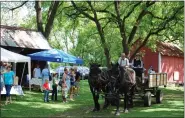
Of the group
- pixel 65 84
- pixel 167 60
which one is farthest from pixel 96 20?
pixel 167 60

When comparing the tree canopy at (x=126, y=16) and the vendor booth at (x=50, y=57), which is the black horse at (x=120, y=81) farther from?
the tree canopy at (x=126, y=16)

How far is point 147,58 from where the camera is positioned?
51094mm

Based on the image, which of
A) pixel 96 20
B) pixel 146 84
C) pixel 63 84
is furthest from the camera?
pixel 96 20

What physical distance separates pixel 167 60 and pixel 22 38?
1051 inches

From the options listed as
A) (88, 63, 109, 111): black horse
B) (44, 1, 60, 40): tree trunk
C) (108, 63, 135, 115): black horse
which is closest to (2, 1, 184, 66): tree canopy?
(44, 1, 60, 40): tree trunk

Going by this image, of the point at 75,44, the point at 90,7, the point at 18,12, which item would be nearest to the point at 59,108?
the point at 90,7

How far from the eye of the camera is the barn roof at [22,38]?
27.4 meters

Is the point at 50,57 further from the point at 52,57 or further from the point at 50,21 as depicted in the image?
the point at 50,21

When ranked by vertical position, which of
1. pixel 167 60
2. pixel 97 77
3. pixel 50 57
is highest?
pixel 167 60

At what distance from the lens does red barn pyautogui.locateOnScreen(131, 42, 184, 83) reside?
1954 inches

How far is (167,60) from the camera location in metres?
50.7

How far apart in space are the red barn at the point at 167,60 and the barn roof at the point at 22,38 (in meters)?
22.5

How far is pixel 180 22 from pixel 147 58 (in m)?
22.4

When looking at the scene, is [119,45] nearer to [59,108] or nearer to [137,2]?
[137,2]
